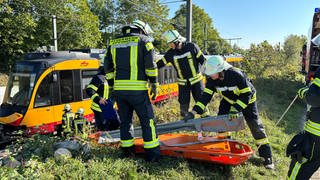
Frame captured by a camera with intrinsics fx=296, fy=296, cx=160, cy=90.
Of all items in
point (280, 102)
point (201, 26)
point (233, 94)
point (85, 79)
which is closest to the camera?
point (233, 94)

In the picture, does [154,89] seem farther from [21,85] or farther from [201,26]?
[201,26]

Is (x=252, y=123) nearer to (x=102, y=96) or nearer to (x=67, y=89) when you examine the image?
(x=102, y=96)

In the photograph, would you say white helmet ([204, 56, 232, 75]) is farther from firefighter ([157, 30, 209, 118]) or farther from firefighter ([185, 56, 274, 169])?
firefighter ([157, 30, 209, 118])

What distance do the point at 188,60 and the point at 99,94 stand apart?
1.83m

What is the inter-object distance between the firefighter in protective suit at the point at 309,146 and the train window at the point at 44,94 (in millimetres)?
6256

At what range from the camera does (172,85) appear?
1299cm

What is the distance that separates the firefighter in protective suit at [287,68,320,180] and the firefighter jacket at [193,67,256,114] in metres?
1.10

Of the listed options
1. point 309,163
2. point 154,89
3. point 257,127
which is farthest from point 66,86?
point 309,163

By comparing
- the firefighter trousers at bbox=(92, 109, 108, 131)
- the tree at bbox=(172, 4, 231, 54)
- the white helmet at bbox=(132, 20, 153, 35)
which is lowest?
the firefighter trousers at bbox=(92, 109, 108, 131)

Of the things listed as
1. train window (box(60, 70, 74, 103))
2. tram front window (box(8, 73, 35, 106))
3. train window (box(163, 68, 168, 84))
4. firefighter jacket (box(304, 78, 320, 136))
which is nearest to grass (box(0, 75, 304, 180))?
firefighter jacket (box(304, 78, 320, 136))

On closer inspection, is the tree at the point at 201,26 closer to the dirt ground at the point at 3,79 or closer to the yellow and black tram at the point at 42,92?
the dirt ground at the point at 3,79

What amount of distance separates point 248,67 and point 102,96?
1536 centimetres

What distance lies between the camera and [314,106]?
3322 mm

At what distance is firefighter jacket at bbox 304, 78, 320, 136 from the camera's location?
10.6 feet
